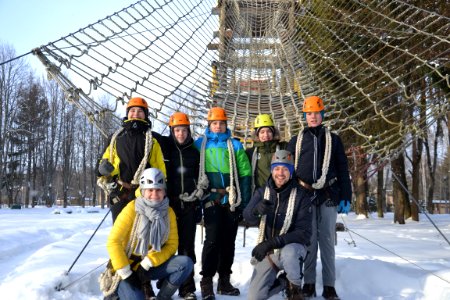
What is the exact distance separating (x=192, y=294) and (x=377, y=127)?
7.60 metres

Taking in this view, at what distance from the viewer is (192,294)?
8.90 feet

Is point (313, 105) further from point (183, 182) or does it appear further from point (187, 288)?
point (187, 288)

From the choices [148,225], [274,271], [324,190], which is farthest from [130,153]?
[324,190]

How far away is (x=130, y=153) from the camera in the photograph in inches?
107

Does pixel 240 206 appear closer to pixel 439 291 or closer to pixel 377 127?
pixel 439 291

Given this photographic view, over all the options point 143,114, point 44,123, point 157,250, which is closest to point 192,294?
point 157,250

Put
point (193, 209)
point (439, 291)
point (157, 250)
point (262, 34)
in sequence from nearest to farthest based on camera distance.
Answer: point (157, 250), point (439, 291), point (193, 209), point (262, 34)

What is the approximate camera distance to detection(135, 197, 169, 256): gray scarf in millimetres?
2332

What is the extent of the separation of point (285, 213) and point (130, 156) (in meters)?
1.01

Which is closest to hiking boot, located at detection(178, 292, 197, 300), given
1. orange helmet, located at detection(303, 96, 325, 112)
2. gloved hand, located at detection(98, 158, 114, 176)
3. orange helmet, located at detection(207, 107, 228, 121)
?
gloved hand, located at detection(98, 158, 114, 176)

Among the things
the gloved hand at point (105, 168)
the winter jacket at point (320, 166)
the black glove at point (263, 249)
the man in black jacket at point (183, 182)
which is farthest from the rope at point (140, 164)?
the winter jacket at point (320, 166)

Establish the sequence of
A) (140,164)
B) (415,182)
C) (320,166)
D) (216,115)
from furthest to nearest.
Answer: (415,182) < (216,115) < (320,166) < (140,164)

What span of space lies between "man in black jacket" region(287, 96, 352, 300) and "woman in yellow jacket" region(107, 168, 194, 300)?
83cm

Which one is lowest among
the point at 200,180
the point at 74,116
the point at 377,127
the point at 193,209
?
the point at 193,209
